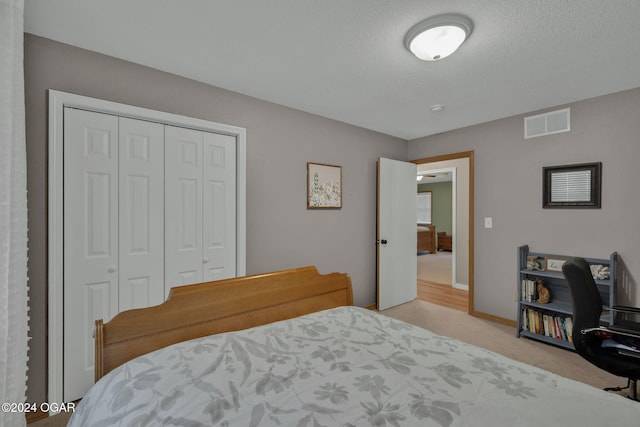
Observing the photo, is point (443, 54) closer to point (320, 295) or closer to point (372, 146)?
point (320, 295)

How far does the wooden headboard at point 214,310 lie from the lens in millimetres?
1300

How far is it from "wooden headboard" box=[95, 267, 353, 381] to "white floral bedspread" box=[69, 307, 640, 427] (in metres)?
0.19

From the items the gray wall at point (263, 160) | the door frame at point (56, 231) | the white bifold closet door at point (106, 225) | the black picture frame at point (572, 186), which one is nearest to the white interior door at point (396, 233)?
the gray wall at point (263, 160)

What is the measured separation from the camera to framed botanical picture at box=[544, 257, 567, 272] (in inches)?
117

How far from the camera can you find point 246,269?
269 cm

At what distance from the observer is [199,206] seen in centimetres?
240

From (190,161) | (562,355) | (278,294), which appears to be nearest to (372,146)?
(190,161)

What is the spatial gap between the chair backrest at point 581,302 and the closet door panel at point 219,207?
8.26 feet

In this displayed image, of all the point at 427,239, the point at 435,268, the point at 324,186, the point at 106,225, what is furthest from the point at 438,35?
the point at 427,239

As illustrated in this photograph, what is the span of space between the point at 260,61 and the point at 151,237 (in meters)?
1.53

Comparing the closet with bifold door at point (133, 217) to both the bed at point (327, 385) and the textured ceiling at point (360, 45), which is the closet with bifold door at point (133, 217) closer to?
the textured ceiling at point (360, 45)

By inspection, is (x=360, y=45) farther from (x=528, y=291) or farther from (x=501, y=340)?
(x=501, y=340)

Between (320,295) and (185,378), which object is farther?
(320,295)

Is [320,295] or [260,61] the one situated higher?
[260,61]
